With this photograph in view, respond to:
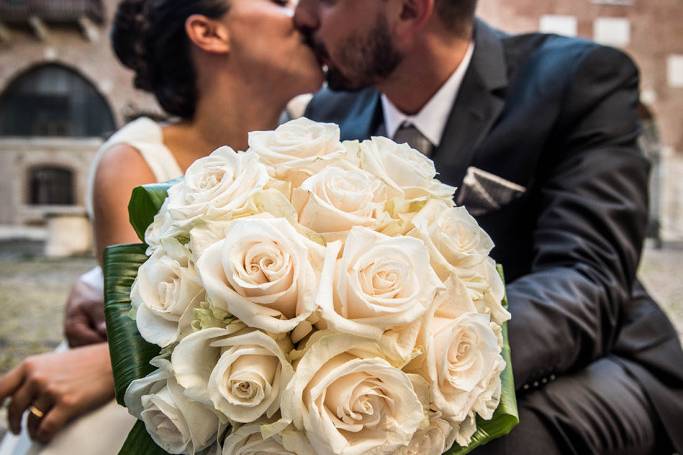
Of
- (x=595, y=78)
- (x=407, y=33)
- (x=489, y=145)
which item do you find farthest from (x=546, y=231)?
(x=407, y=33)

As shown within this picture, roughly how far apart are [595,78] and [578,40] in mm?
179

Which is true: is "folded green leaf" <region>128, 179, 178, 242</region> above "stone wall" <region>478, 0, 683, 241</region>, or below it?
above

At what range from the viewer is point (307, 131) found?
27.3 inches

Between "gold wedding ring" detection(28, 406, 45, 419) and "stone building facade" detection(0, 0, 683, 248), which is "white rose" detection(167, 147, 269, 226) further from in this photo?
"stone building facade" detection(0, 0, 683, 248)

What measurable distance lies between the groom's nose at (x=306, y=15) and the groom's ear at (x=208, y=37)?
7.2 inches

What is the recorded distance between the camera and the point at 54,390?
102 cm

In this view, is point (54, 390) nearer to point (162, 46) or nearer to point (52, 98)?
point (162, 46)

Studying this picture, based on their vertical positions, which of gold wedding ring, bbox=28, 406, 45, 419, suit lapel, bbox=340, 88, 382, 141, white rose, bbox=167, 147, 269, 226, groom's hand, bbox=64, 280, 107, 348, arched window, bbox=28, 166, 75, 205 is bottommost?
arched window, bbox=28, 166, 75, 205

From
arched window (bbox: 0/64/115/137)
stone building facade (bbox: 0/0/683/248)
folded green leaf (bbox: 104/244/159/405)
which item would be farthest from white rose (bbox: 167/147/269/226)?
arched window (bbox: 0/64/115/137)

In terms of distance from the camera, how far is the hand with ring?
1016mm

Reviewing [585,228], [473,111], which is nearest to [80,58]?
[473,111]

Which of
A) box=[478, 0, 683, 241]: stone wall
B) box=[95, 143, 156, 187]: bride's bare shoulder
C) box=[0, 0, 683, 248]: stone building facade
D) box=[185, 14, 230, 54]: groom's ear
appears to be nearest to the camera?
box=[95, 143, 156, 187]: bride's bare shoulder

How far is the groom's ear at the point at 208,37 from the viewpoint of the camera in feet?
4.83

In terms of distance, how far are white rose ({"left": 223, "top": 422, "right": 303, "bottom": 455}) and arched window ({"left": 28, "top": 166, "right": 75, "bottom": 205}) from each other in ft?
45.1
